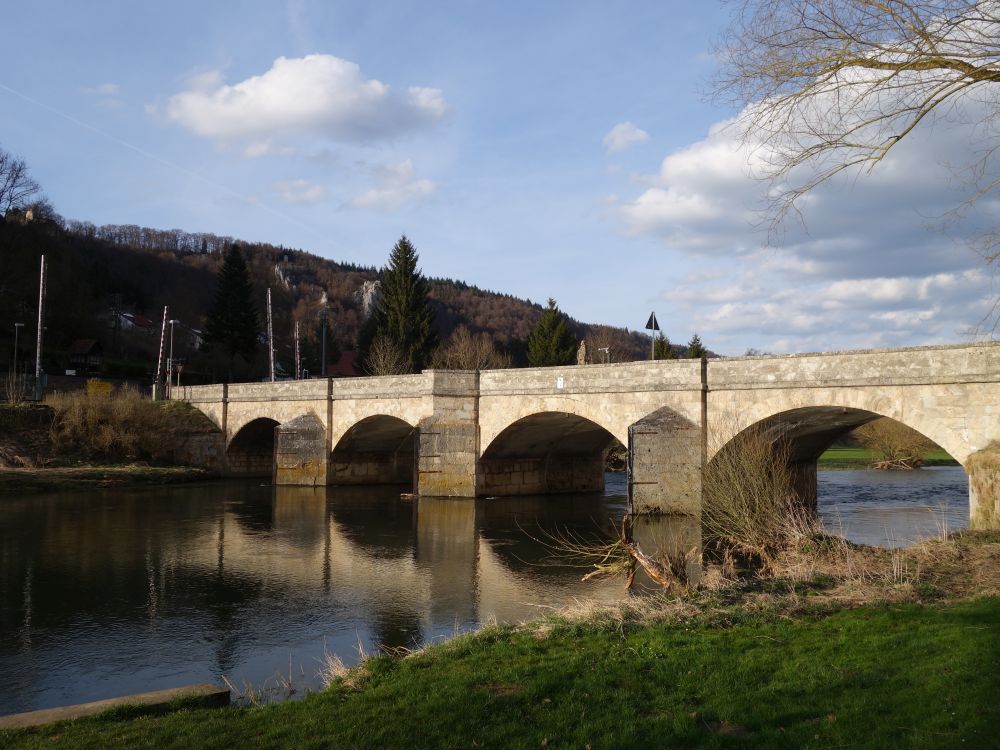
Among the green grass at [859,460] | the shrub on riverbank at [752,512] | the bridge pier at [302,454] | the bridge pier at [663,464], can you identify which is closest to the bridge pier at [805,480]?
the bridge pier at [663,464]

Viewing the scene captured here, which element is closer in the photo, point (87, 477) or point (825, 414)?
point (825, 414)

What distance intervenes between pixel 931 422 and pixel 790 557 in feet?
21.3

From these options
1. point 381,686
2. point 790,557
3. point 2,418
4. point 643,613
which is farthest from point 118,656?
point 2,418

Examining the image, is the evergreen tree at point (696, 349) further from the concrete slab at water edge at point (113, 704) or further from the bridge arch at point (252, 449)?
the concrete slab at water edge at point (113, 704)

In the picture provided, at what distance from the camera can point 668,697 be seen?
19.1 ft

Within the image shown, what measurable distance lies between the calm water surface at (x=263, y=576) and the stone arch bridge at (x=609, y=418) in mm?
1947

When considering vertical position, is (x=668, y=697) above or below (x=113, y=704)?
above

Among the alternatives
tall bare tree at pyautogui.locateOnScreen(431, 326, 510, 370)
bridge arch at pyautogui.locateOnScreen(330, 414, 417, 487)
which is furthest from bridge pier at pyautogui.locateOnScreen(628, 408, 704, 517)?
tall bare tree at pyautogui.locateOnScreen(431, 326, 510, 370)

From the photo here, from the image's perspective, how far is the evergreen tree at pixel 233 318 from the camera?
61062 millimetres

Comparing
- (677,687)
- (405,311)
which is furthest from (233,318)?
(677,687)

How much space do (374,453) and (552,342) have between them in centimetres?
1819

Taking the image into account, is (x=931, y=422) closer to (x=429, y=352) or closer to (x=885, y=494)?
(x=885, y=494)

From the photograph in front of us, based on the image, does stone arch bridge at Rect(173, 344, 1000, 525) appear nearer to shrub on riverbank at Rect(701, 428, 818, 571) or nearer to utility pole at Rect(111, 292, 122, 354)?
shrub on riverbank at Rect(701, 428, 818, 571)

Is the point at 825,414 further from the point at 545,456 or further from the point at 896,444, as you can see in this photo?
the point at 896,444
